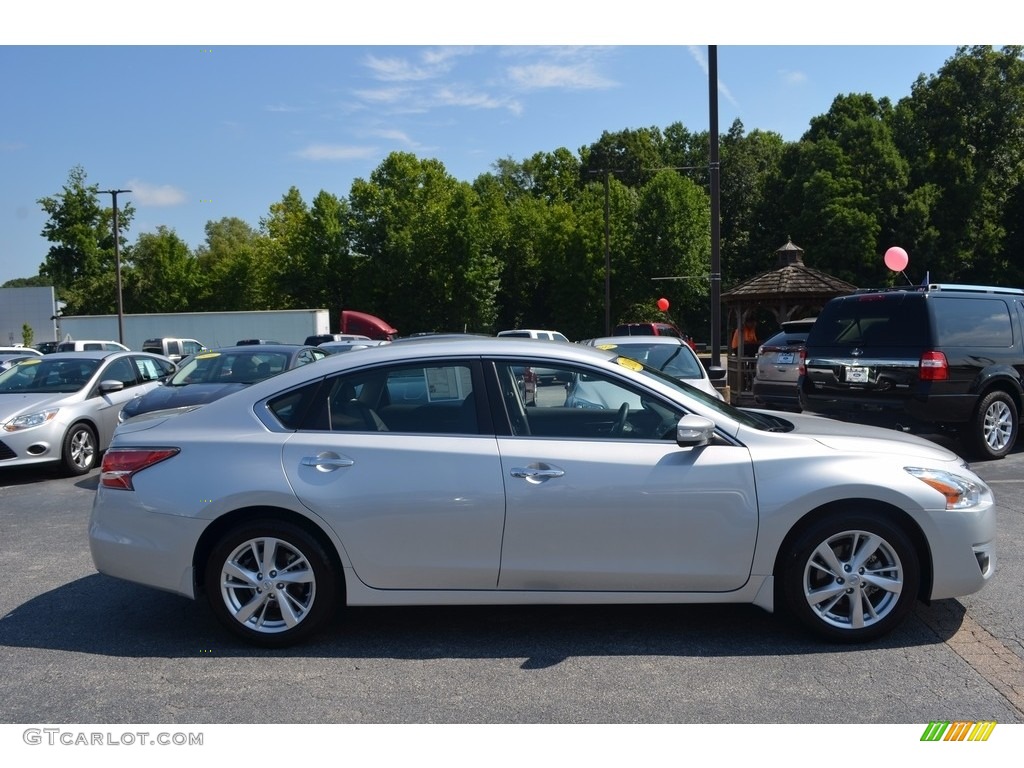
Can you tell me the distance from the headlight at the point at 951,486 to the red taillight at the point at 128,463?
391cm

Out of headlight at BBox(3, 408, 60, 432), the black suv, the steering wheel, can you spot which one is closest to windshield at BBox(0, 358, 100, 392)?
headlight at BBox(3, 408, 60, 432)

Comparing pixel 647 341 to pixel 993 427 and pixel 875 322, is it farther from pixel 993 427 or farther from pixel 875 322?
pixel 993 427

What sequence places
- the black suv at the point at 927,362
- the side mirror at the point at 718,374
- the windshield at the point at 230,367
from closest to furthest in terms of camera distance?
the black suv at the point at 927,362, the windshield at the point at 230,367, the side mirror at the point at 718,374

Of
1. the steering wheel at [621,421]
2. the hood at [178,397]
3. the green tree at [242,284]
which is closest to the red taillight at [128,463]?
the steering wheel at [621,421]

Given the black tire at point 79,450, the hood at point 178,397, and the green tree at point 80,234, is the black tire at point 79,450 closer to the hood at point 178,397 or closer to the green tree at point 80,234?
the hood at point 178,397

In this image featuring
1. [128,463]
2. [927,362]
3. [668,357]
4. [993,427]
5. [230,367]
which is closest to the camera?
[128,463]

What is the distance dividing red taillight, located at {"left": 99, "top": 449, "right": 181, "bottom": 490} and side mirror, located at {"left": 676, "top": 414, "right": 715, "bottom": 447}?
103 inches

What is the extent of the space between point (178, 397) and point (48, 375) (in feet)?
8.94

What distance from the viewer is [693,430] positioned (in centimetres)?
439

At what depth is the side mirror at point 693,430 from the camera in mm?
4391

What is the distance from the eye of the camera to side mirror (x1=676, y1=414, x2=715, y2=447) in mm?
4391

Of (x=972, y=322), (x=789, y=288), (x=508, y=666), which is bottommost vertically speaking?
(x=508, y=666)

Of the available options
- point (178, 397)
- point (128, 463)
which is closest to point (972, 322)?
point (178, 397)

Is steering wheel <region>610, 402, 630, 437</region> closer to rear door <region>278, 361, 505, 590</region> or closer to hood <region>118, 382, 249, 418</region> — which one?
rear door <region>278, 361, 505, 590</region>
